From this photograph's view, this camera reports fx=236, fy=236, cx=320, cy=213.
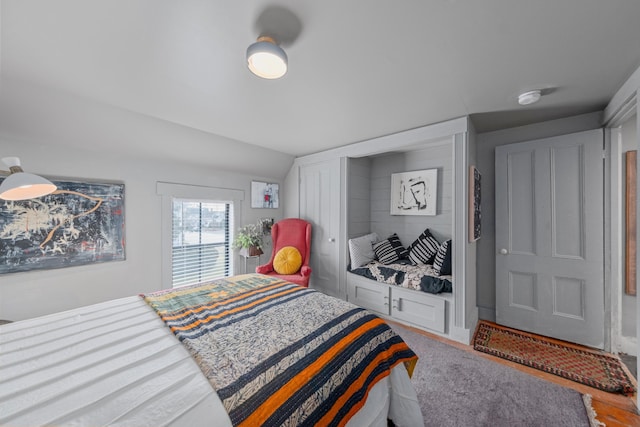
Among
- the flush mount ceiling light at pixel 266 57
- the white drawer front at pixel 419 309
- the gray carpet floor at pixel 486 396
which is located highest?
the flush mount ceiling light at pixel 266 57

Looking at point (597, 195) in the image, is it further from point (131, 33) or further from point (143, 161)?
point (143, 161)

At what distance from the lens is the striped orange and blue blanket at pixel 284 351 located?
87 cm

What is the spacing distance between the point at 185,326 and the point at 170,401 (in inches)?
22.1

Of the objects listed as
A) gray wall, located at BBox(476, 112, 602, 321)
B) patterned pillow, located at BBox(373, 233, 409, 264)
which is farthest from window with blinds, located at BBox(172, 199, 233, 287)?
gray wall, located at BBox(476, 112, 602, 321)

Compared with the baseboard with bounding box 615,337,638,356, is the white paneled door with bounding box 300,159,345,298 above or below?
above

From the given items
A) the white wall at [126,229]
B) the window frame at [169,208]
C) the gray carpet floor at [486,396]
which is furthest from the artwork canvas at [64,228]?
the gray carpet floor at [486,396]

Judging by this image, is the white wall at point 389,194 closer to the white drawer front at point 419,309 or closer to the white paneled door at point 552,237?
the white paneled door at point 552,237

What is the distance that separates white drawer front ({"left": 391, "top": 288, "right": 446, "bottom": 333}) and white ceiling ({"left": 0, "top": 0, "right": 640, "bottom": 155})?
1.97 metres

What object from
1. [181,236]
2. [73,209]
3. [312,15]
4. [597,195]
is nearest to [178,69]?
[312,15]

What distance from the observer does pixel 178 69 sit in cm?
160

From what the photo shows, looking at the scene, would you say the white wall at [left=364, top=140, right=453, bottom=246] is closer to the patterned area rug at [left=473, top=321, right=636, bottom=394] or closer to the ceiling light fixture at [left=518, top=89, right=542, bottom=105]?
the ceiling light fixture at [left=518, top=89, right=542, bottom=105]

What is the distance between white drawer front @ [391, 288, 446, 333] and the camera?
2.54 meters

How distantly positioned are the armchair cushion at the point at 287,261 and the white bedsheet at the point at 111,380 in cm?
191

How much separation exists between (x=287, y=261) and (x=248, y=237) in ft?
2.29
